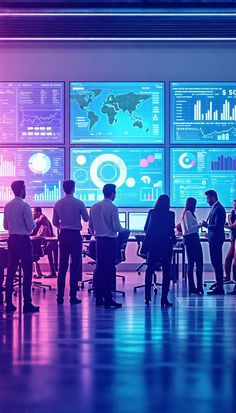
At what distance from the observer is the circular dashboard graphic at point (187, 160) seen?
39.4ft

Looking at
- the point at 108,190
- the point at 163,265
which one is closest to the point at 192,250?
the point at 163,265

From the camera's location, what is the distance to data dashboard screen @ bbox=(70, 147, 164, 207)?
470 inches

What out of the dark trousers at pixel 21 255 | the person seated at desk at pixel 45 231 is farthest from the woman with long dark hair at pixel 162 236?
the person seated at desk at pixel 45 231

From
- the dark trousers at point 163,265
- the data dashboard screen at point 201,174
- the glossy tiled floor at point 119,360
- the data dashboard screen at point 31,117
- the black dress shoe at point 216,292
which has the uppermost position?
the data dashboard screen at point 31,117

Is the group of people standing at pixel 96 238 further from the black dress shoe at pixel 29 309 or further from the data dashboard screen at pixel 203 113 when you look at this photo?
the data dashboard screen at pixel 203 113

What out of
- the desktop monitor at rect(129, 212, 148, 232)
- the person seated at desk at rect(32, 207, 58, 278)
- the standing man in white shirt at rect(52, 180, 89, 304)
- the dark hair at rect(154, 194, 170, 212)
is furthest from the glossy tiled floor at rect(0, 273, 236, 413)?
the desktop monitor at rect(129, 212, 148, 232)

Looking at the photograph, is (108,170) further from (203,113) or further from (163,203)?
(163,203)

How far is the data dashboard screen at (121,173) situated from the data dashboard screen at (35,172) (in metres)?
0.31

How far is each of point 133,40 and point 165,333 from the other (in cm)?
771

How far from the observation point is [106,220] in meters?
7.21

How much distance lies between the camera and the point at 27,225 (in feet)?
22.1

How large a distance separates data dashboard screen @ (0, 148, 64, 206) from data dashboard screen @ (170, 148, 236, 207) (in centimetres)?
212

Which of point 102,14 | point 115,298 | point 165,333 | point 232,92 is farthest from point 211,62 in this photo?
point 165,333

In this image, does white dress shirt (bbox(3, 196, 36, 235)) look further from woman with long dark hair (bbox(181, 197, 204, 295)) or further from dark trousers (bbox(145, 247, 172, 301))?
woman with long dark hair (bbox(181, 197, 204, 295))
